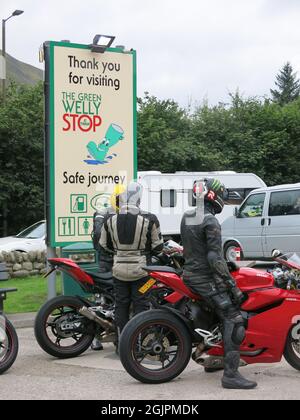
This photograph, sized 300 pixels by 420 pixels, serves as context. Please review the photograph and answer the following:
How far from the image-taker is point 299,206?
1462 centimetres

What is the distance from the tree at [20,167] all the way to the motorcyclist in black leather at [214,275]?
51.6 ft

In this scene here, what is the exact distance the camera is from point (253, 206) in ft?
52.1

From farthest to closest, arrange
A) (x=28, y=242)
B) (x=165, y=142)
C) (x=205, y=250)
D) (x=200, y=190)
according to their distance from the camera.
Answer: (x=165, y=142), (x=28, y=242), (x=200, y=190), (x=205, y=250)

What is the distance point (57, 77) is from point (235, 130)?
823 inches

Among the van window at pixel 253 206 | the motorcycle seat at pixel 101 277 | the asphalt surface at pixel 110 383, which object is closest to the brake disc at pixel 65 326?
the asphalt surface at pixel 110 383

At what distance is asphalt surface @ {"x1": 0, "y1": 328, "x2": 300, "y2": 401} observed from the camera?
5551mm

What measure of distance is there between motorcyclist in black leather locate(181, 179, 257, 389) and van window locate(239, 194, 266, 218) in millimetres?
9733

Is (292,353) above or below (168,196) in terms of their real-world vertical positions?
below

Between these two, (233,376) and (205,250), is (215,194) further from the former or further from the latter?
(233,376)

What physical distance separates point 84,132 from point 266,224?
6.81m

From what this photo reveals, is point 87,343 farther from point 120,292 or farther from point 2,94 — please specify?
point 2,94

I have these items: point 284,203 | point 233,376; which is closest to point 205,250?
point 233,376

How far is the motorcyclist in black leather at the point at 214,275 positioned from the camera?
5.77m
